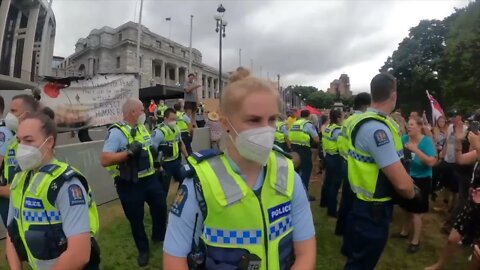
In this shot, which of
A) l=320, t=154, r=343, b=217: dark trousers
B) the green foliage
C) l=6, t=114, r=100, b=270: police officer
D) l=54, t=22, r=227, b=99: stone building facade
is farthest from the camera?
l=54, t=22, r=227, b=99: stone building facade

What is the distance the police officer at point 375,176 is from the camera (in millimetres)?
2934

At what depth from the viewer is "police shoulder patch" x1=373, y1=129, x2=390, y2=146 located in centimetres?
295

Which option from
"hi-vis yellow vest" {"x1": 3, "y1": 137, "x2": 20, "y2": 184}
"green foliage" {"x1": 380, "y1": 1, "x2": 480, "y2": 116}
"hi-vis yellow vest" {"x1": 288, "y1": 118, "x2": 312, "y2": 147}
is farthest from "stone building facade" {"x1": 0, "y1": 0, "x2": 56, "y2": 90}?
"hi-vis yellow vest" {"x1": 3, "y1": 137, "x2": 20, "y2": 184}

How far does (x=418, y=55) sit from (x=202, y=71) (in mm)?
54572

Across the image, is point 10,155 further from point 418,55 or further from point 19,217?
point 418,55

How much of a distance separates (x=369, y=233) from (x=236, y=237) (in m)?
1.96

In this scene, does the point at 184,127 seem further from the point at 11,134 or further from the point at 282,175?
the point at 282,175

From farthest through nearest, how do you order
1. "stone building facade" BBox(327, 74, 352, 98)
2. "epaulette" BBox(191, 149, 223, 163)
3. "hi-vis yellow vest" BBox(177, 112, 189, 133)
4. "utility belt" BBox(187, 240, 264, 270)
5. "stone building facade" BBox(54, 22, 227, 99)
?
"stone building facade" BBox(327, 74, 352, 98), "stone building facade" BBox(54, 22, 227, 99), "hi-vis yellow vest" BBox(177, 112, 189, 133), "epaulette" BBox(191, 149, 223, 163), "utility belt" BBox(187, 240, 264, 270)

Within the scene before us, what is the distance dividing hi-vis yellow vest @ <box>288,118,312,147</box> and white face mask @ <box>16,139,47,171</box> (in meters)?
6.25

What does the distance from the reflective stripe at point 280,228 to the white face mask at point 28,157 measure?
153cm

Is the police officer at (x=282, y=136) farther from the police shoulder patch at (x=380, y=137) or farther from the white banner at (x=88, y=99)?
the police shoulder patch at (x=380, y=137)

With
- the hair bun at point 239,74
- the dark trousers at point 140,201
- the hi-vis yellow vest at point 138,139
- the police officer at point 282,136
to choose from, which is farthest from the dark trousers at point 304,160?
the hair bun at point 239,74

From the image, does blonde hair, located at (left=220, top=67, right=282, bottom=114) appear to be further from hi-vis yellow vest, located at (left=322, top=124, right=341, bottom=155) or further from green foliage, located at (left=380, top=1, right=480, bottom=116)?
green foliage, located at (left=380, top=1, right=480, bottom=116)

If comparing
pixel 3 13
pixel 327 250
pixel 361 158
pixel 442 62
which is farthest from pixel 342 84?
pixel 361 158
